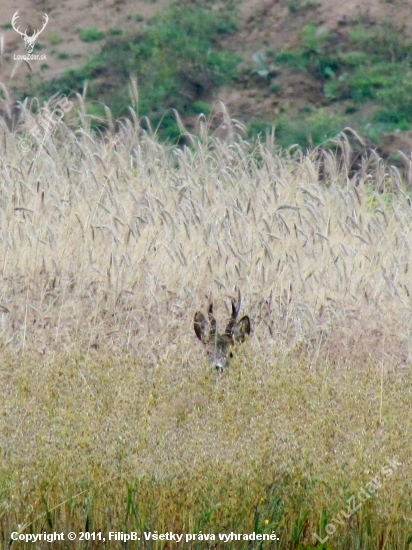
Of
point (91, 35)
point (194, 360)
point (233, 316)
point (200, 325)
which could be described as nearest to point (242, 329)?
point (233, 316)

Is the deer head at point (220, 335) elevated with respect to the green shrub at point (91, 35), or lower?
lower

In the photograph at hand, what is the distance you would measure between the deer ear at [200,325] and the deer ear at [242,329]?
4.7 inches

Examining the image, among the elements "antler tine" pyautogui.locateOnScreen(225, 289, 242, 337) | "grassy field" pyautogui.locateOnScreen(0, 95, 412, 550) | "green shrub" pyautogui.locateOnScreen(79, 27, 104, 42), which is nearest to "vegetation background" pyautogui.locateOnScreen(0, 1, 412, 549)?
"grassy field" pyautogui.locateOnScreen(0, 95, 412, 550)

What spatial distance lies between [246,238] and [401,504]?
2.01m

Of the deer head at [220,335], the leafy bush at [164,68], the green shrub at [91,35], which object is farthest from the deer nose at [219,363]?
the green shrub at [91,35]

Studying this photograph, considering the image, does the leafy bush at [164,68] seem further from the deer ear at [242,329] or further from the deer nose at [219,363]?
the deer nose at [219,363]

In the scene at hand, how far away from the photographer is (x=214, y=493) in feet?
8.37

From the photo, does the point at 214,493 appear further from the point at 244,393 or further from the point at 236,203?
the point at 236,203

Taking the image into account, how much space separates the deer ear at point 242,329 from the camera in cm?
352

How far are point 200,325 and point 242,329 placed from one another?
17cm

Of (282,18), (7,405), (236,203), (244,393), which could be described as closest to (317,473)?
(244,393)

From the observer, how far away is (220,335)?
348cm

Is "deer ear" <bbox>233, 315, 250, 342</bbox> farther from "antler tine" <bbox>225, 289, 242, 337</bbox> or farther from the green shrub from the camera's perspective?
the green shrub

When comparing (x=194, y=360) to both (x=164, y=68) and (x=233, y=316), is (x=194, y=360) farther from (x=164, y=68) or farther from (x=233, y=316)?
(x=164, y=68)
